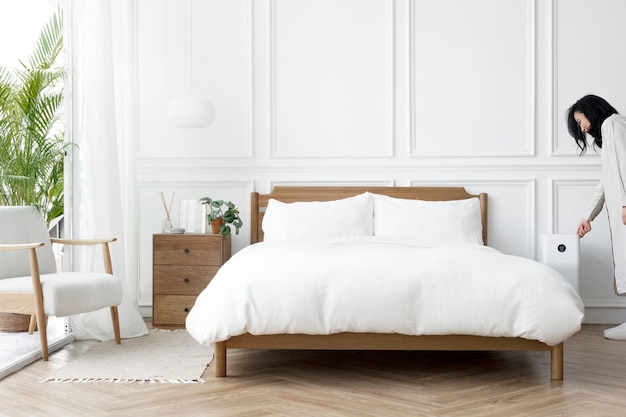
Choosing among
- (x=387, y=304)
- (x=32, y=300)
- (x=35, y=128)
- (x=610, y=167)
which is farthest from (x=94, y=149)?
(x=610, y=167)

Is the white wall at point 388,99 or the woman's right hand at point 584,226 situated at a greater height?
the white wall at point 388,99

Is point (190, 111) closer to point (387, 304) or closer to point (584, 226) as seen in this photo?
point (387, 304)

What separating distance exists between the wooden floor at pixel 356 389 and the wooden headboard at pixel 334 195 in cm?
152

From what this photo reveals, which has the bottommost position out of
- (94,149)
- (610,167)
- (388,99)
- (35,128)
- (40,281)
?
(40,281)

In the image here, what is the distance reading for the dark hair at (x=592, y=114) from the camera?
190 inches

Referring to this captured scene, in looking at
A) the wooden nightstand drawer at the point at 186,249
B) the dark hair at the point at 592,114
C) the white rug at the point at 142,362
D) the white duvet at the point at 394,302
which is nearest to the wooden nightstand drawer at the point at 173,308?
the wooden nightstand drawer at the point at 186,249

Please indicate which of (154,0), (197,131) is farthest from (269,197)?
(154,0)

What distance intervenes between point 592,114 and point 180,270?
9.91 feet

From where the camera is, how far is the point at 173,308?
5.06 meters

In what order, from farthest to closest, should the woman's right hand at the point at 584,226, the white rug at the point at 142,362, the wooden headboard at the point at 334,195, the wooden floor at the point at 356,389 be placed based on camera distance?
the wooden headboard at the point at 334,195, the woman's right hand at the point at 584,226, the white rug at the point at 142,362, the wooden floor at the point at 356,389

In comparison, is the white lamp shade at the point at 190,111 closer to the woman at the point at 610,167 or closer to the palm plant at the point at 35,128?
the palm plant at the point at 35,128

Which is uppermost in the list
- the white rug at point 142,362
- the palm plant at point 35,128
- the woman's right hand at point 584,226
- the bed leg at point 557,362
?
the palm plant at point 35,128

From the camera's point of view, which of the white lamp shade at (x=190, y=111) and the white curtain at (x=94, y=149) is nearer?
the white curtain at (x=94, y=149)

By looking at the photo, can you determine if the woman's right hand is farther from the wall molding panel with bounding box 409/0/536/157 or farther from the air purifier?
the wall molding panel with bounding box 409/0/536/157
